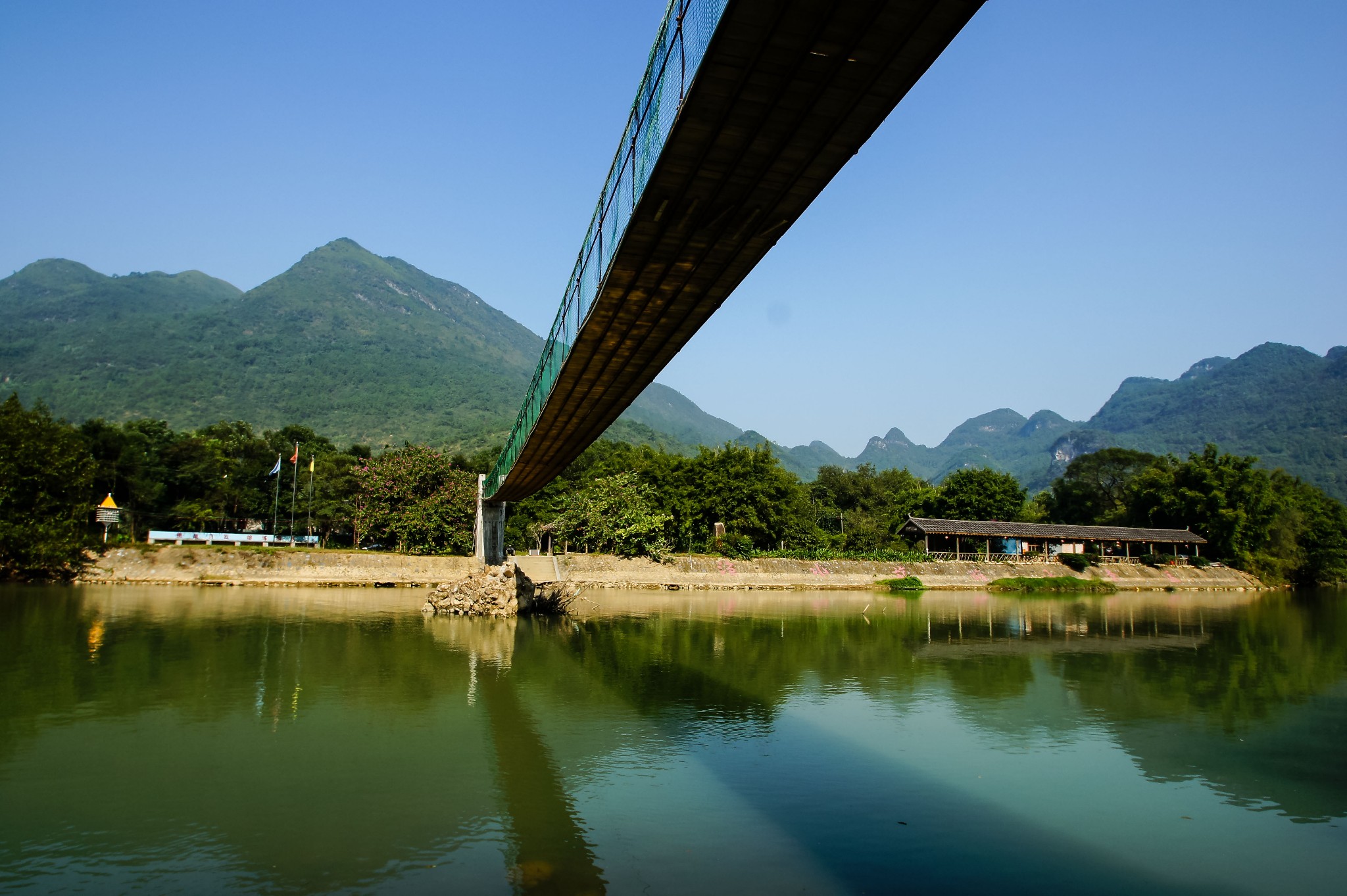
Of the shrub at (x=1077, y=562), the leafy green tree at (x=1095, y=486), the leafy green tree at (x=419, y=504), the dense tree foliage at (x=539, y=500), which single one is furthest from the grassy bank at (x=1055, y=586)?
the leafy green tree at (x=419, y=504)

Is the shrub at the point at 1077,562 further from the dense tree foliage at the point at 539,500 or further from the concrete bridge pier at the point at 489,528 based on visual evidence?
the concrete bridge pier at the point at 489,528

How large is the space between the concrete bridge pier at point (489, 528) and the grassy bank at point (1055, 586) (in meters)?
32.6

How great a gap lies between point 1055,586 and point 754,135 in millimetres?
53055

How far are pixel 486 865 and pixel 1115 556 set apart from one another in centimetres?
6353

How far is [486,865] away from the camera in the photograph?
8.09 m

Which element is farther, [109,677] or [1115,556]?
[1115,556]

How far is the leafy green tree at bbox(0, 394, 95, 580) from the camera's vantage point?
3606cm

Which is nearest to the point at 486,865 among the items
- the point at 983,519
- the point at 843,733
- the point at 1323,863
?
the point at 843,733

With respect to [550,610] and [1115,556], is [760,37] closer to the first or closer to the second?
[550,610]

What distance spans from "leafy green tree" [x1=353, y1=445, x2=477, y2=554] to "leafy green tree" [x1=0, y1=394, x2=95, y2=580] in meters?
14.4

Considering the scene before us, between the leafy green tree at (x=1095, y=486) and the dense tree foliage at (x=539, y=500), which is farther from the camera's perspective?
the leafy green tree at (x=1095, y=486)

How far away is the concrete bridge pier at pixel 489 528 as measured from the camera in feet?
125

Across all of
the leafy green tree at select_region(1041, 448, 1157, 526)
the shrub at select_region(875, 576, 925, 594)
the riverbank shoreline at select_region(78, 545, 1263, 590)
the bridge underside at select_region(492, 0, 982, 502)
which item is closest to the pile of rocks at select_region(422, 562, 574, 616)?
the riverbank shoreline at select_region(78, 545, 1263, 590)

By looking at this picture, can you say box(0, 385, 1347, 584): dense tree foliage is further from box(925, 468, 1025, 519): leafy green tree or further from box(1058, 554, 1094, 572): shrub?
box(1058, 554, 1094, 572): shrub
